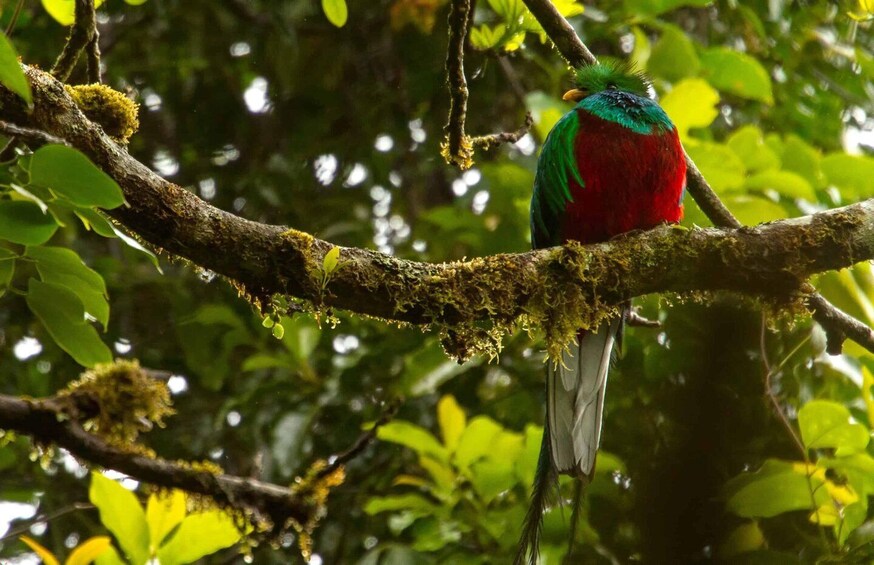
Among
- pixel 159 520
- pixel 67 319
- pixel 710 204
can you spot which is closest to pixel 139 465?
pixel 67 319

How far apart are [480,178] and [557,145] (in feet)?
4.35

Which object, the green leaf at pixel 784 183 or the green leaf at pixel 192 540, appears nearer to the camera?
the green leaf at pixel 192 540

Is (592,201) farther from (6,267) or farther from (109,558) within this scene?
(6,267)

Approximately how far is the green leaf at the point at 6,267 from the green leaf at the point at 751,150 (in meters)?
2.56

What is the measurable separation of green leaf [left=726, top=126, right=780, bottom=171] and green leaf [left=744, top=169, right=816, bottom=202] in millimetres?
96

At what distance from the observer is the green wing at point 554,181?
126 inches

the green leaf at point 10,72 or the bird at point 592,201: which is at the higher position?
the green leaf at point 10,72

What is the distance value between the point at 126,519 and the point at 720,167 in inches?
87.5

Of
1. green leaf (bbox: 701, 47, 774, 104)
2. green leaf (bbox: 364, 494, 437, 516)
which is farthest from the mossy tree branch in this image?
green leaf (bbox: 701, 47, 774, 104)

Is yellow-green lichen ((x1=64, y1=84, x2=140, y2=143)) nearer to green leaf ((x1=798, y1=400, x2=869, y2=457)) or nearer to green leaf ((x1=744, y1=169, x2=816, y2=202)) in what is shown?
green leaf ((x1=798, y1=400, x2=869, y2=457))

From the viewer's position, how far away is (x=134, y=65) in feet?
16.3

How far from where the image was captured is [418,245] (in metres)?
4.69

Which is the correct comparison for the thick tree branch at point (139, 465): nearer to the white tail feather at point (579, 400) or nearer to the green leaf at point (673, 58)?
the white tail feather at point (579, 400)

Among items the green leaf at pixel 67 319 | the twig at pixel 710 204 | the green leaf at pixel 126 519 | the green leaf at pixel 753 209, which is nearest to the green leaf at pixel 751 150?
the green leaf at pixel 753 209
